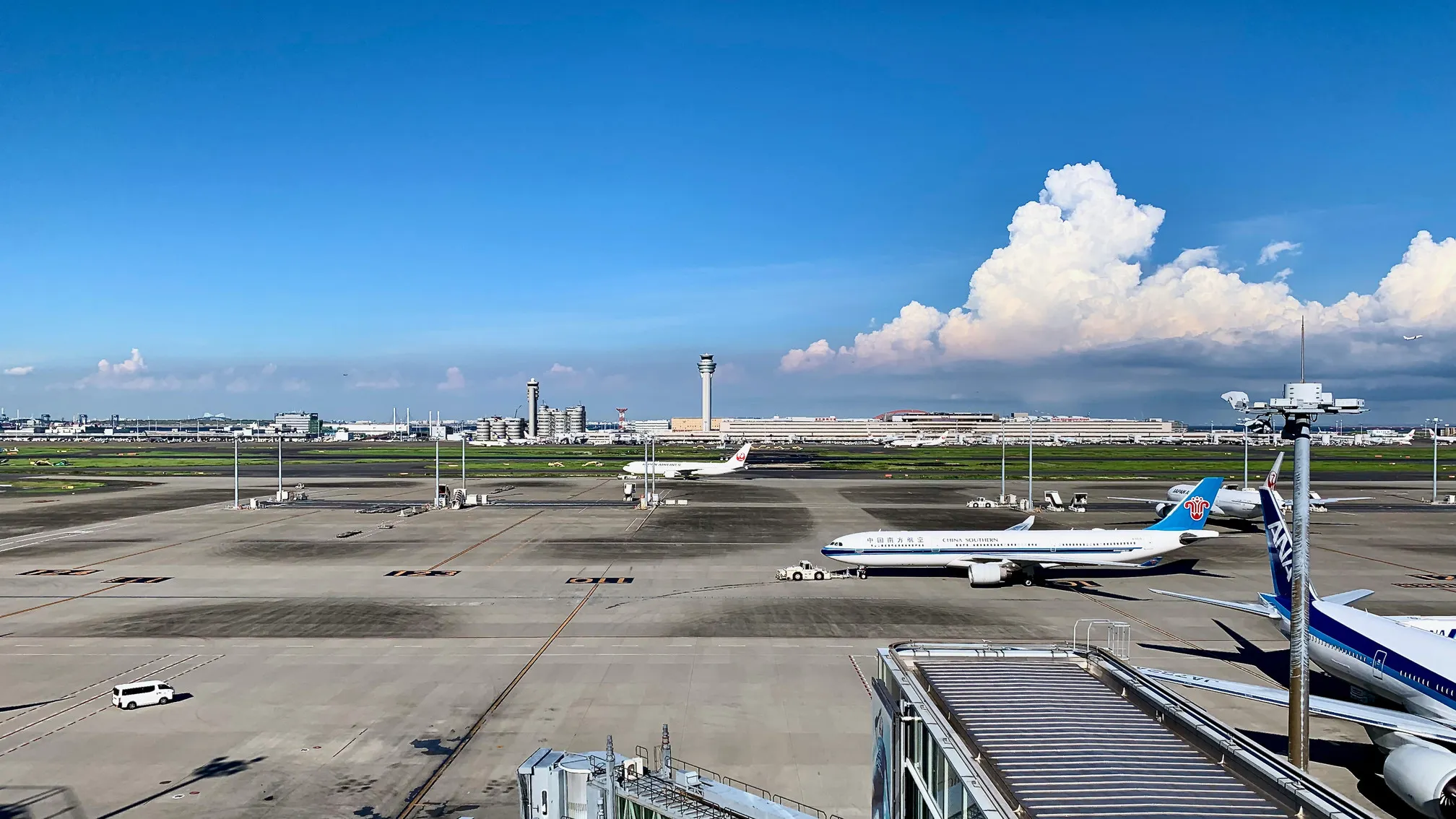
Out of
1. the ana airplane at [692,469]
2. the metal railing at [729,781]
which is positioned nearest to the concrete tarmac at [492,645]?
the metal railing at [729,781]

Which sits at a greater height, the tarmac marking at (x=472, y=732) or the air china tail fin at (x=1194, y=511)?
the air china tail fin at (x=1194, y=511)

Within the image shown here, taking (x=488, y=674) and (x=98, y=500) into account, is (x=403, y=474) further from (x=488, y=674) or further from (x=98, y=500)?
(x=488, y=674)

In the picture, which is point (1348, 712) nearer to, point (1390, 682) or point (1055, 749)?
point (1390, 682)

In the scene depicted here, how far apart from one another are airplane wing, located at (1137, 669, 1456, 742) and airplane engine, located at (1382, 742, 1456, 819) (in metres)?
0.44

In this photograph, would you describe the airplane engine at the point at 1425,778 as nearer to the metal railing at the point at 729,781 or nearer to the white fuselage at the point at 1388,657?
the white fuselage at the point at 1388,657

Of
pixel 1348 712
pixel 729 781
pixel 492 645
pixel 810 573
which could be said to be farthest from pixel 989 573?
pixel 729 781

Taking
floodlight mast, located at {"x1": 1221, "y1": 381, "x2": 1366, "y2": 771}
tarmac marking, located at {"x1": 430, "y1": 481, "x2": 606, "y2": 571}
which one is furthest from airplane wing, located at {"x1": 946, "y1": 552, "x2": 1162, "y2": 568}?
floodlight mast, located at {"x1": 1221, "y1": 381, "x2": 1366, "y2": 771}

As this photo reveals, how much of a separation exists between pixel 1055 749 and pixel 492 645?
34797 mm

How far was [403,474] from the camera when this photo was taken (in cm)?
16850

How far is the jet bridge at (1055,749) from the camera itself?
12.1 meters

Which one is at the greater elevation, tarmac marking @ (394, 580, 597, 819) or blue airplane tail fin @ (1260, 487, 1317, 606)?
blue airplane tail fin @ (1260, 487, 1317, 606)

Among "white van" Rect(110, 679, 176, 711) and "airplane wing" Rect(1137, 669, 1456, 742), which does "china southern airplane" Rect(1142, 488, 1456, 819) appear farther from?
"white van" Rect(110, 679, 176, 711)

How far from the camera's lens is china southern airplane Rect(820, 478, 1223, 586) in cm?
5959

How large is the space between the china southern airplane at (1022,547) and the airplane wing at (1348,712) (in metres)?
33.5
